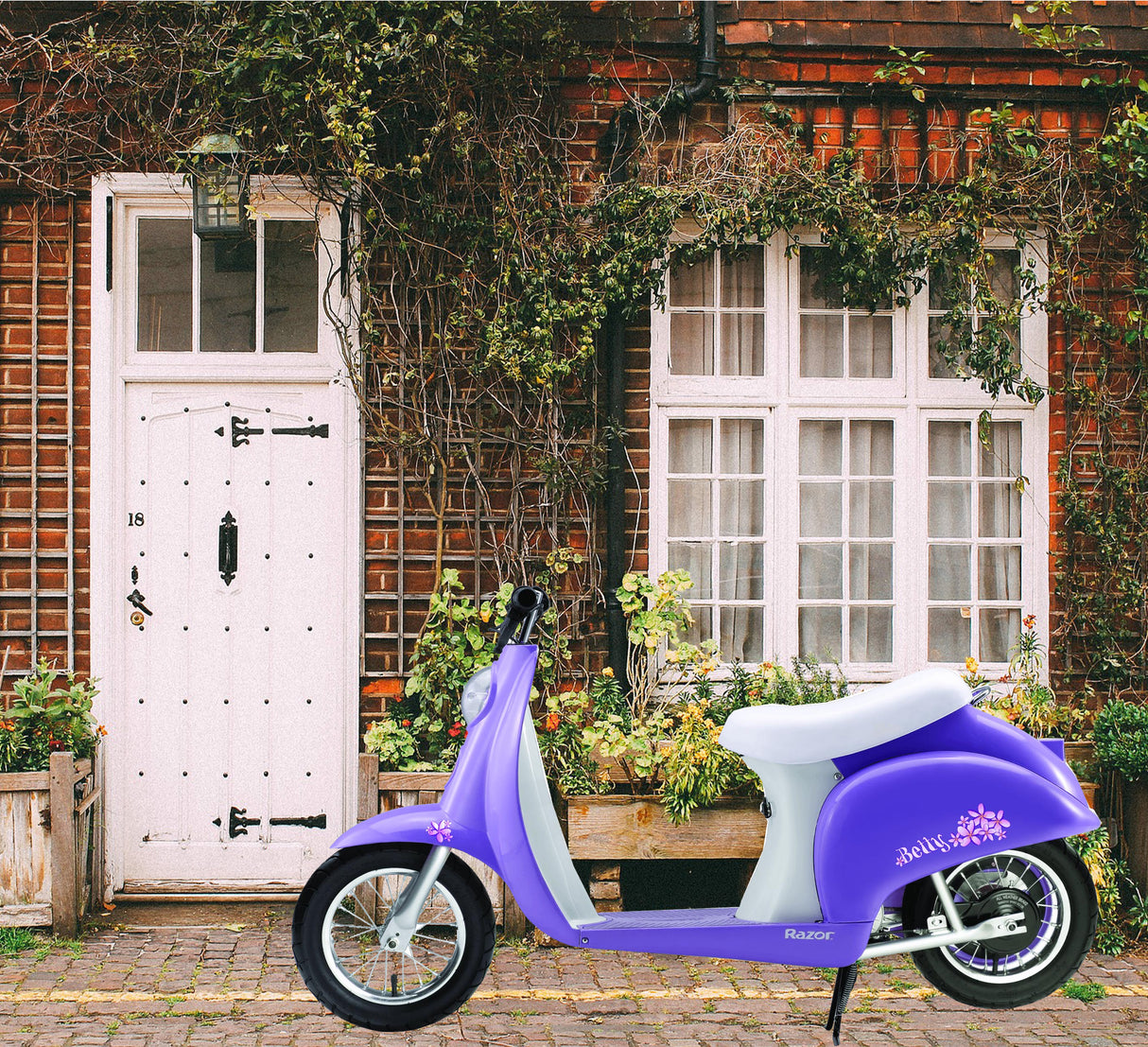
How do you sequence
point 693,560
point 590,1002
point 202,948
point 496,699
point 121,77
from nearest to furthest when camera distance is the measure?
point 496,699, point 590,1002, point 202,948, point 121,77, point 693,560

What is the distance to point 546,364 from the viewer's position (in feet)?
16.8

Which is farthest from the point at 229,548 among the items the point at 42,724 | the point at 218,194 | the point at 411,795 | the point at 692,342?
the point at 692,342

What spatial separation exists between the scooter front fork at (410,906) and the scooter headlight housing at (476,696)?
0.39m

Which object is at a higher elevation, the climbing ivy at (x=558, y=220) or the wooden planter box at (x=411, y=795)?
the climbing ivy at (x=558, y=220)

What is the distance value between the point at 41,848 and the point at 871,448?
4252 mm

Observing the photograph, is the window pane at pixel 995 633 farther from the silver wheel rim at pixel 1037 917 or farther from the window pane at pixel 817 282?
the silver wheel rim at pixel 1037 917

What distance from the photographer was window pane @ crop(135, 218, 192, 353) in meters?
5.58

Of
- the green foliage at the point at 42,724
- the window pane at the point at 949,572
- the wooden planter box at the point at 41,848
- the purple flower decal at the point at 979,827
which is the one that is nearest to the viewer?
the purple flower decal at the point at 979,827

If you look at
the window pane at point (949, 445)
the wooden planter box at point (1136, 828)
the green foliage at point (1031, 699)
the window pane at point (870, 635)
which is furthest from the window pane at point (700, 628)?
the wooden planter box at point (1136, 828)

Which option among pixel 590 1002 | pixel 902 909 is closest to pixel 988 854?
pixel 902 909

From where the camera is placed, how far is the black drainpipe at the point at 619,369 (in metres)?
5.43

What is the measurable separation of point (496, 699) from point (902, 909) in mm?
1350

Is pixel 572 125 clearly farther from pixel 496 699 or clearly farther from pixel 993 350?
pixel 496 699

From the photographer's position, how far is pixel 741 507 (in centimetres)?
570
